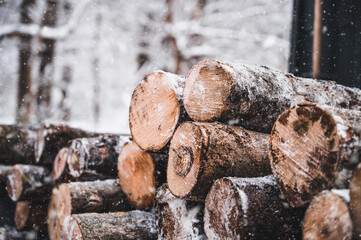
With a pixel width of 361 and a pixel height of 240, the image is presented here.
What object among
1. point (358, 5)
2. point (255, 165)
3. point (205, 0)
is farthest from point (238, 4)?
point (255, 165)

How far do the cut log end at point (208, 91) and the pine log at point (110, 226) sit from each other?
0.85 m

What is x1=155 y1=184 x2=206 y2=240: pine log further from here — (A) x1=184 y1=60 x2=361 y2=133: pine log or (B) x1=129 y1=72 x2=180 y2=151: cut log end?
(A) x1=184 y1=60 x2=361 y2=133: pine log

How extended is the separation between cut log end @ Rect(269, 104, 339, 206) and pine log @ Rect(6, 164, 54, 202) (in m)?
2.49

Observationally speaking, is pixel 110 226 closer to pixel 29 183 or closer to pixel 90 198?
pixel 90 198

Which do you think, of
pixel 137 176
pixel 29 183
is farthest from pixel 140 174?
pixel 29 183

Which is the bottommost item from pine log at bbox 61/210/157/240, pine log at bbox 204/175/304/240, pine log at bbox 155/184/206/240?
pine log at bbox 61/210/157/240

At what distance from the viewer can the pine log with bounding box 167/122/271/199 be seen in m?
1.43

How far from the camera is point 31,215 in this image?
308 cm

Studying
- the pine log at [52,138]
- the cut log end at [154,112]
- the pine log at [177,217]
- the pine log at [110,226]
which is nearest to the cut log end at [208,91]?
the cut log end at [154,112]

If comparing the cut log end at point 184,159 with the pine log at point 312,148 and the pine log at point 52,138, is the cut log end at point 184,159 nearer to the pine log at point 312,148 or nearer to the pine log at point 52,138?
the pine log at point 312,148

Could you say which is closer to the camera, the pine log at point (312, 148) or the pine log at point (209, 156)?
the pine log at point (312, 148)

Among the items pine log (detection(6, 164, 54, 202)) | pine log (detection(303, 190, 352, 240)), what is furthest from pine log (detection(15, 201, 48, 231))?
pine log (detection(303, 190, 352, 240))

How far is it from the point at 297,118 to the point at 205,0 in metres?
9.80

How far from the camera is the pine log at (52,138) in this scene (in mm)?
2943
